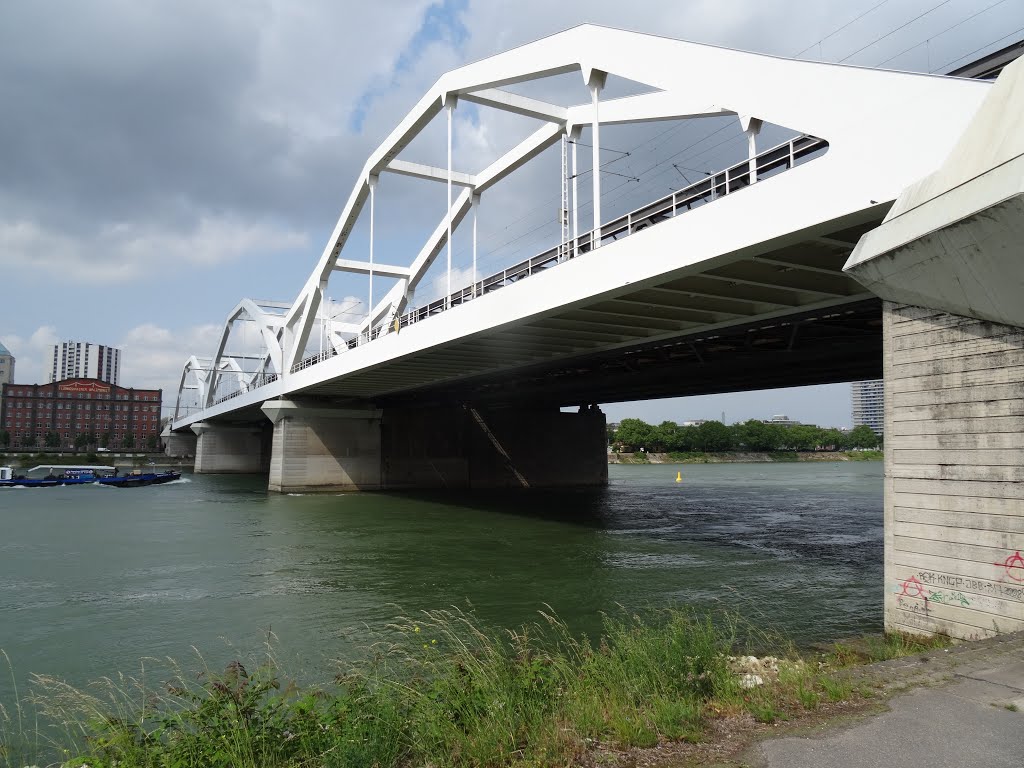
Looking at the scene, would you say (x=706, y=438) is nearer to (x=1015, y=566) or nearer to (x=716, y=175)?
(x=716, y=175)

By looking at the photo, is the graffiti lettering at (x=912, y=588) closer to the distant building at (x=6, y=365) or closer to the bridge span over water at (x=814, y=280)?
the bridge span over water at (x=814, y=280)

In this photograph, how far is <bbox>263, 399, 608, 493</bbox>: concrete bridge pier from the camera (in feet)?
144

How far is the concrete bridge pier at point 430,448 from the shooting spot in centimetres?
4388

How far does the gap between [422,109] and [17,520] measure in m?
24.1

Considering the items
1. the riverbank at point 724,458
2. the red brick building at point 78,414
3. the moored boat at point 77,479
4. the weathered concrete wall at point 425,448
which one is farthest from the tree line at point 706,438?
the red brick building at point 78,414

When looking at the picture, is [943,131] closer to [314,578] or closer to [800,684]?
[800,684]

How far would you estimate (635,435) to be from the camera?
12388cm

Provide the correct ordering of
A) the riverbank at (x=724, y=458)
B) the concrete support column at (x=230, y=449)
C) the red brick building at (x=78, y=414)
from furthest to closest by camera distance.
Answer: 1. the red brick building at (x=78, y=414)
2. the riverbank at (x=724, y=458)
3. the concrete support column at (x=230, y=449)

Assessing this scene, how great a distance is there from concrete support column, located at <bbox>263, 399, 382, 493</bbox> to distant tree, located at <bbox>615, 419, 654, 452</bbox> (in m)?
82.8

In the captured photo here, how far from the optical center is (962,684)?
5223mm

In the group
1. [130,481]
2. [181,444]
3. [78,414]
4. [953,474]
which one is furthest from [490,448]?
[78,414]

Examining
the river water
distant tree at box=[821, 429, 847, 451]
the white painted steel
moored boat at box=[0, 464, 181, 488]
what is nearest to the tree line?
distant tree at box=[821, 429, 847, 451]

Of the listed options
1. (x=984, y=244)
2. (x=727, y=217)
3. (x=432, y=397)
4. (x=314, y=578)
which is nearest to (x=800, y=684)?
(x=984, y=244)

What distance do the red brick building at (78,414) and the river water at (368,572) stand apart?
126 m
